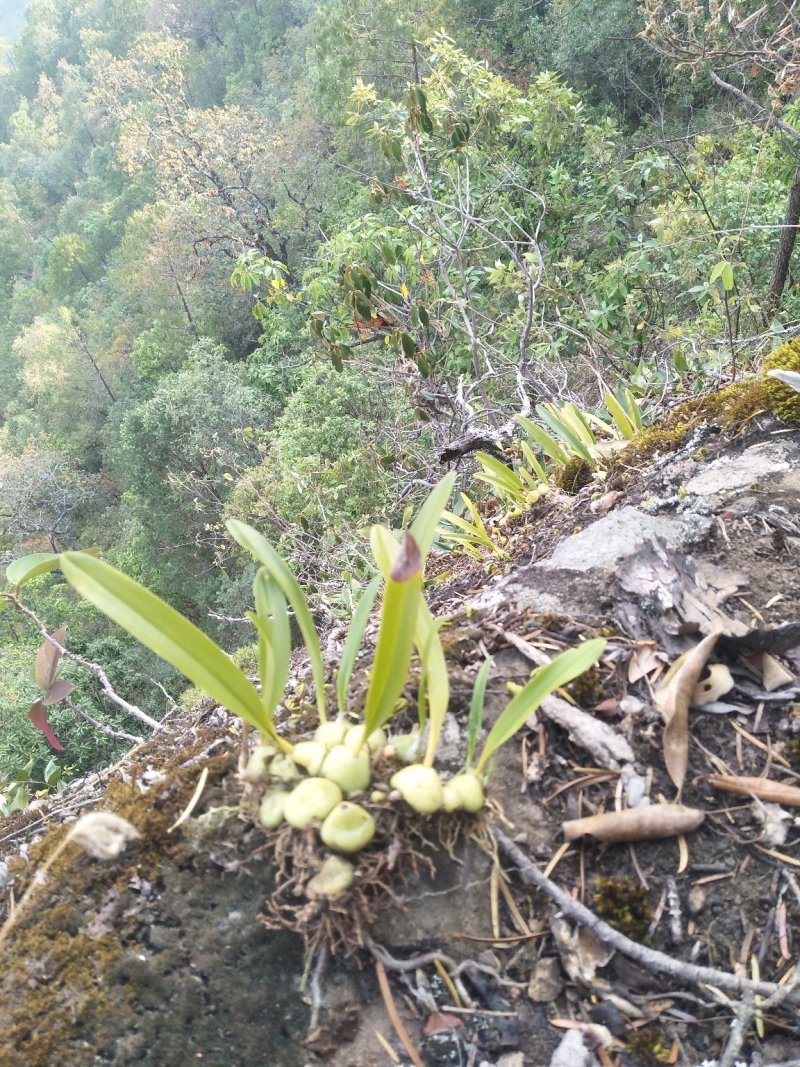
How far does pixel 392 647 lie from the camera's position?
91 cm

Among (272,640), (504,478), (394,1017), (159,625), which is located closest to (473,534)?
(504,478)

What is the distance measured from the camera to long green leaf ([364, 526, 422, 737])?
33.8 inches

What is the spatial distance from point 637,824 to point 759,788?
Result: 0.23 metres

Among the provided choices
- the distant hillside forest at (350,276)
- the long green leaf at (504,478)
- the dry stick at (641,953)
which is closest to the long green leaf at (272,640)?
the dry stick at (641,953)

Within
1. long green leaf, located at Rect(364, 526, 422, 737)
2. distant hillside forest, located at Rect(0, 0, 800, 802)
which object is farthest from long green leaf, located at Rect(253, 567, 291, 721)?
distant hillside forest, located at Rect(0, 0, 800, 802)

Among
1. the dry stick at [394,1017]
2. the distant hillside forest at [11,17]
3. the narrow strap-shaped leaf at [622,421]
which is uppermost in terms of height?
the distant hillside forest at [11,17]

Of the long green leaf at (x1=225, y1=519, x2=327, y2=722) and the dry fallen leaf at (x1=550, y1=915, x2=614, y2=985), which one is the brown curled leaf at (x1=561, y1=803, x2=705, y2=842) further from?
the long green leaf at (x1=225, y1=519, x2=327, y2=722)

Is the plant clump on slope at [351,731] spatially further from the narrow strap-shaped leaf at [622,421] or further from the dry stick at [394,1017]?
the narrow strap-shaped leaf at [622,421]

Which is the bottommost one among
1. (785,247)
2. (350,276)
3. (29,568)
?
(785,247)

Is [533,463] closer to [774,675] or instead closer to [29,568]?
[774,675]

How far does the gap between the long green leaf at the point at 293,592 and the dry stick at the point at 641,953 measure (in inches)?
15.3

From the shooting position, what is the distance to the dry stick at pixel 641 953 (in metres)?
0.85

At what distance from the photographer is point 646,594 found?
1.34 m

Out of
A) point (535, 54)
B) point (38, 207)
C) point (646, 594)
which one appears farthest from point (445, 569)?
point (38, 207)
